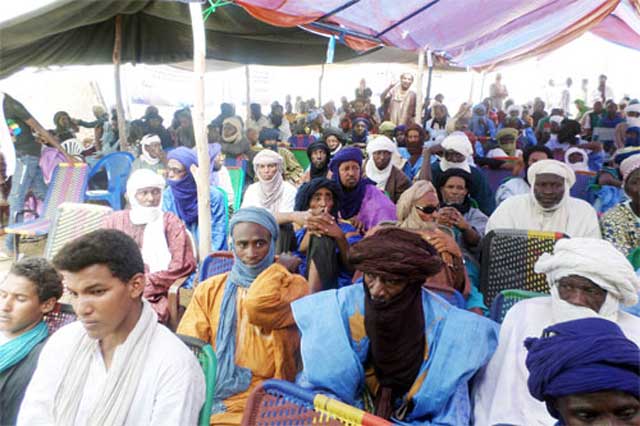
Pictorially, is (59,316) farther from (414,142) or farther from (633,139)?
(633,139)

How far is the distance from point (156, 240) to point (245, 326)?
1.46m

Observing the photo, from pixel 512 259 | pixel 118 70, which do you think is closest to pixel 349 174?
pixel 512 259

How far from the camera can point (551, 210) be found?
349cm

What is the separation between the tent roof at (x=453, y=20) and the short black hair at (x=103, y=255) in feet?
11.2

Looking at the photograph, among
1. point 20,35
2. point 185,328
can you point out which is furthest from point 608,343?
point 20,35

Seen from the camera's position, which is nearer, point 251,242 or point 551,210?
point 251,242

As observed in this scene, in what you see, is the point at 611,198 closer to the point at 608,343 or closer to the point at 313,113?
the point at 608,343

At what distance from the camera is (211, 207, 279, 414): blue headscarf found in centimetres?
212

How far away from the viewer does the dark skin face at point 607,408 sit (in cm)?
115

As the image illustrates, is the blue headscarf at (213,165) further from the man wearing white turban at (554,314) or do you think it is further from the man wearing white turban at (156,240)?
the man wearing white turban at (554,314)

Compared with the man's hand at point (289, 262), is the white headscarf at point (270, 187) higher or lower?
higher

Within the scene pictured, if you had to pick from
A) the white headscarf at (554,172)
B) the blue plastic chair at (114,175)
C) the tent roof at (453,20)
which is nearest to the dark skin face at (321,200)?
the white headscarf at (554,172)

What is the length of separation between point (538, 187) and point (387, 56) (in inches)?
356

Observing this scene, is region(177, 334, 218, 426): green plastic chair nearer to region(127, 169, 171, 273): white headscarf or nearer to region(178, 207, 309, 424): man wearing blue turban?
region(178, 207, 309, 424): man wearing blue turban
